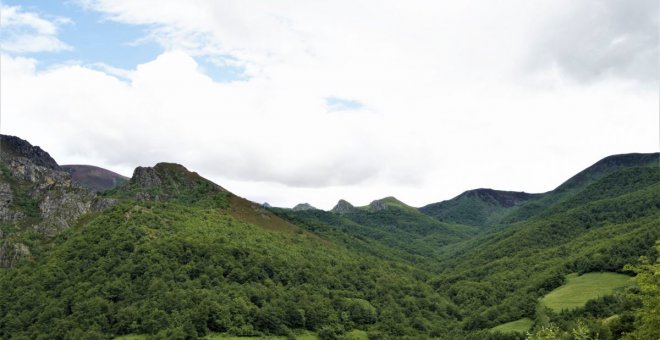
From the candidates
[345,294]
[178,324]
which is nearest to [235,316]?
[178,324]

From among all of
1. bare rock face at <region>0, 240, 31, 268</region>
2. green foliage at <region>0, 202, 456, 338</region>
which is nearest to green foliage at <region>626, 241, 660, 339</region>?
green foliage at <region>0, 202, 456, 338</region>

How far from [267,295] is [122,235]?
58.7 metres

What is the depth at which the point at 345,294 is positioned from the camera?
19775 centimetres

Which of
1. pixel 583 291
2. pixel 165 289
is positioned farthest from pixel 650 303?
pixel 583 291

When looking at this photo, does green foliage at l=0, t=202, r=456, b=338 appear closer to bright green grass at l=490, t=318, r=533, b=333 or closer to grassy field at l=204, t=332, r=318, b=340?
grassy field at l=204, t=332, r=318, b=340

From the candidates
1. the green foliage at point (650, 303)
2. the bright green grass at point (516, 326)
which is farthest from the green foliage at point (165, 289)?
the green foliage at point (650, 303)

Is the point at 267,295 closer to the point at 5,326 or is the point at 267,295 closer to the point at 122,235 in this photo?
the point at 122,235

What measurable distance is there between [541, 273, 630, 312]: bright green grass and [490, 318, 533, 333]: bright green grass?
35.2 feet

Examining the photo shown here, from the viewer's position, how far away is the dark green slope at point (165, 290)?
139000 millimetres

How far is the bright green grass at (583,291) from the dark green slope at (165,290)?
45.9 m

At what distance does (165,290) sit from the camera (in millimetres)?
150250

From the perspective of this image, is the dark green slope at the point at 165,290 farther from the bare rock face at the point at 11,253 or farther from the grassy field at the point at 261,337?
the bare rock face at the point at 11,253

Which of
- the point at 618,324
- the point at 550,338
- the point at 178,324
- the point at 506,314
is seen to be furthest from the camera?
the point at 506,314

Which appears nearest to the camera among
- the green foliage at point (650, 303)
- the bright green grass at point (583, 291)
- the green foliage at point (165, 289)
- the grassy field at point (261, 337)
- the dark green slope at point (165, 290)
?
the green foliage at point (650, 303)
